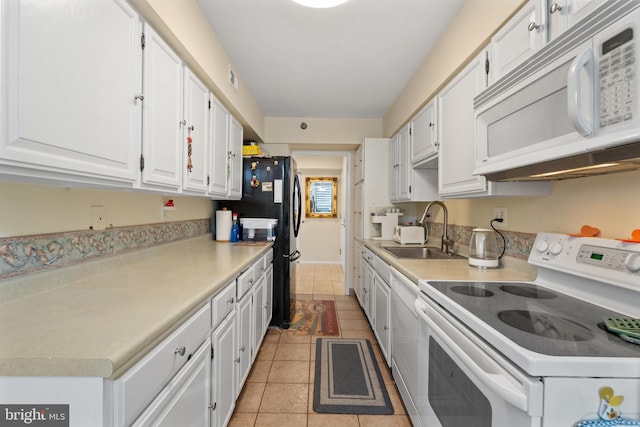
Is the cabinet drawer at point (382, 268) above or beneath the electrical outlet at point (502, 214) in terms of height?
beneath

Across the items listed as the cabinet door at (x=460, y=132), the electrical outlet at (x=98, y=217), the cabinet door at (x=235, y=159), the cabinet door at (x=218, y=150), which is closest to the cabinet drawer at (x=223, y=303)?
the electrical outlet at (x=98, y=217)

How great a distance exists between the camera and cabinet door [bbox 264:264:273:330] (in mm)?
2601

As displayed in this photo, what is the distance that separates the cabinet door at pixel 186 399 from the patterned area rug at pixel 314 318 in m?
1.74

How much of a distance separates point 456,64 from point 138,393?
2.23 m

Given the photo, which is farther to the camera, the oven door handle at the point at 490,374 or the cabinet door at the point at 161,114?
the cabinet door at the point at 161,114

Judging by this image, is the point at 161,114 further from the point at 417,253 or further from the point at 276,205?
the point at 417,253

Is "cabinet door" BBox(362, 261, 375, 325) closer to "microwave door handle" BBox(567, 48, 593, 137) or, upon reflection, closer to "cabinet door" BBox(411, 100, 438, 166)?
"cabinet door" BBox(411, 100, 438, 166)

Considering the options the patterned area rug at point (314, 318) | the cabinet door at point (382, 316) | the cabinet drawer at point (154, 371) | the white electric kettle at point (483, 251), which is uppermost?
the white electric kettle at point (483, 251)

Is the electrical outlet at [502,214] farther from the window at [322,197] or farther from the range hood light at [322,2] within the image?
the window at [322,197]

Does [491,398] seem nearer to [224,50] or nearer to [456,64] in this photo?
[456,64]

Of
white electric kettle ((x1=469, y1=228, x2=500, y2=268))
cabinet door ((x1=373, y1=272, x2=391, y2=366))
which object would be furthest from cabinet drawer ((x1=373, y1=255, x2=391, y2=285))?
white electric kettle ((x1=469, y1=228, x2=500, y2=268))

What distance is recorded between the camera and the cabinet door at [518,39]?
1146 millimetres

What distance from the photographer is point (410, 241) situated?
2861 millimetres

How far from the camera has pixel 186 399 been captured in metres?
1.03
